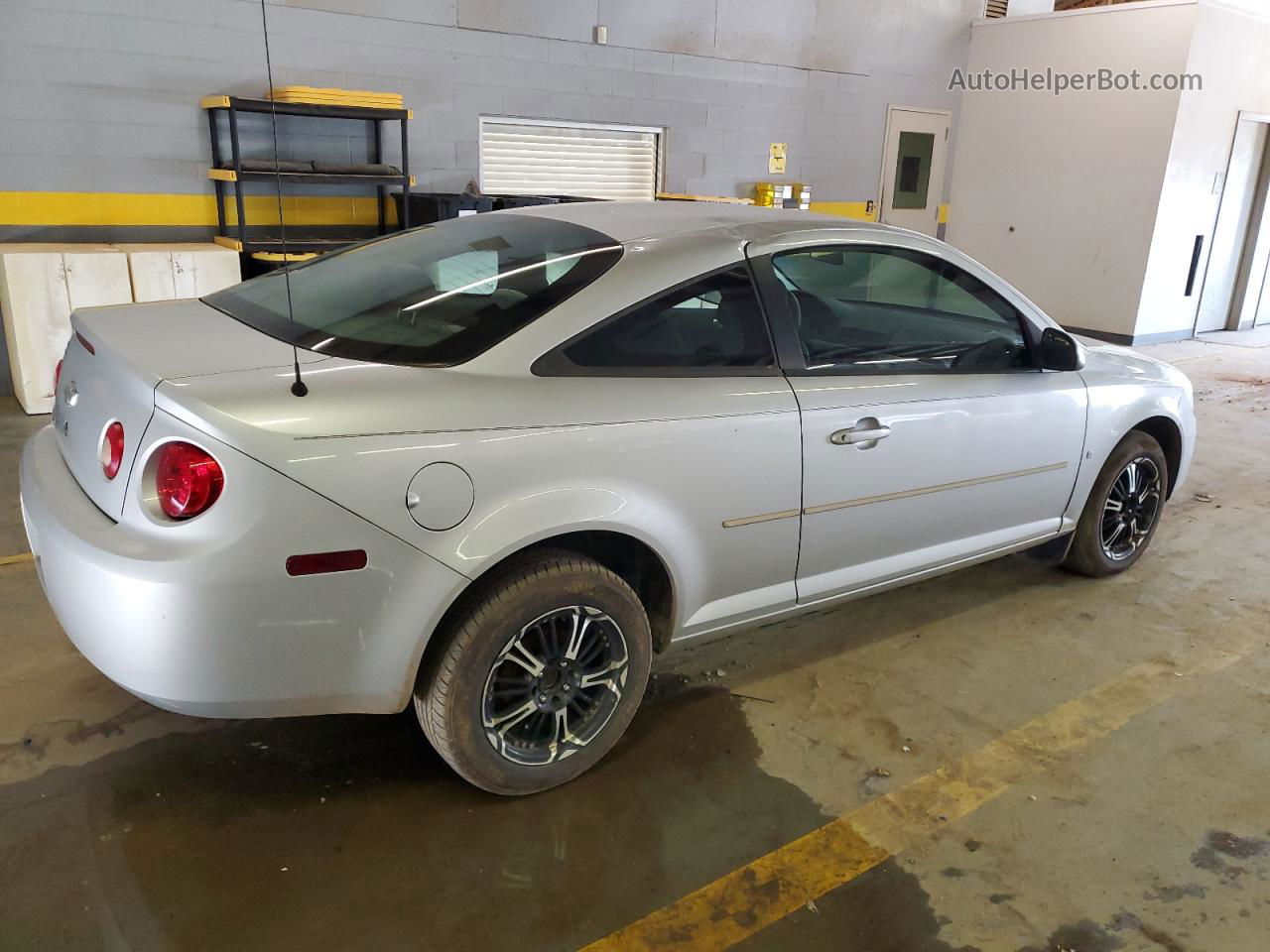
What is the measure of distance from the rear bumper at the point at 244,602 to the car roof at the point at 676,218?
1.17 m

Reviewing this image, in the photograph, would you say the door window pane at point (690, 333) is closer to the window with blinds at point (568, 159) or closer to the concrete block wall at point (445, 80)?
the concrete block wall at point (445, 80)

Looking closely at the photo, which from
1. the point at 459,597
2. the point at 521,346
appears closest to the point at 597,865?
the point at 459,597

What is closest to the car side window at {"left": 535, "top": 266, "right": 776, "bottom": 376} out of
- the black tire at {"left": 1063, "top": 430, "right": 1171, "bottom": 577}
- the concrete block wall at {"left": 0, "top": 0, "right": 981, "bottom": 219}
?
the black tire at {"left": 1063, "top": 430, "right": 1171, "bottom": 577}

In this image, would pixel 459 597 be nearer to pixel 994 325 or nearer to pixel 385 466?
pixel 385 466

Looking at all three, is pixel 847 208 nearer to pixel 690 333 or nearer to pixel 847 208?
pixel 847 208

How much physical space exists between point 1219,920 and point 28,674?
128 inches

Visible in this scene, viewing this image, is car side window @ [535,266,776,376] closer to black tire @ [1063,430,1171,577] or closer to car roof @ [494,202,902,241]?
car roof @ [494,202,902,241]

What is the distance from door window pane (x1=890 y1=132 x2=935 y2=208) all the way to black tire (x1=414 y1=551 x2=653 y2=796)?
30.2ft

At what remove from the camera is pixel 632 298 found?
7.98ft

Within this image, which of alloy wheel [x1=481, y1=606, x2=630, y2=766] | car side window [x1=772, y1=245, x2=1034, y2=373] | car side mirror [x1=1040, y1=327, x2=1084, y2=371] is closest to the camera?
alloy wheel [x1=481, y1=606, x2=630, y2=766]

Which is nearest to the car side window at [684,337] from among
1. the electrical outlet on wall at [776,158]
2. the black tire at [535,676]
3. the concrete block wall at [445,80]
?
the black tire at [535,676]

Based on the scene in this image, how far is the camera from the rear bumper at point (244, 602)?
1895 mm

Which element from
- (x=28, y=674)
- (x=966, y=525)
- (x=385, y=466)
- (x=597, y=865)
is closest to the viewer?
(x=385, y=466)

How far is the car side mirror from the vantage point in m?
3.22
